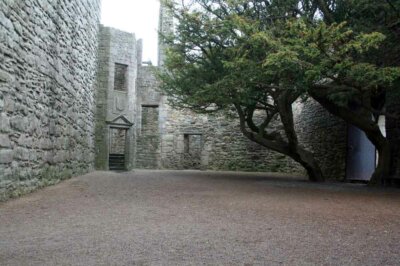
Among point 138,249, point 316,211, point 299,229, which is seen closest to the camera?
point 138,249

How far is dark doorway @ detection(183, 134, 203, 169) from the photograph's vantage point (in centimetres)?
1858

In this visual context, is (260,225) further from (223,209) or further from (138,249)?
(138,249)

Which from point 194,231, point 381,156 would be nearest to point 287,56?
point 194,231

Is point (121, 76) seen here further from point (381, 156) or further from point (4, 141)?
point (4, 141)

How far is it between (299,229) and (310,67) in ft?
9.09

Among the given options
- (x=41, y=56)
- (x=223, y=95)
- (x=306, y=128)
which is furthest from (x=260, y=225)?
(x=306, y=128)

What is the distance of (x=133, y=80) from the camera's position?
16266 mm

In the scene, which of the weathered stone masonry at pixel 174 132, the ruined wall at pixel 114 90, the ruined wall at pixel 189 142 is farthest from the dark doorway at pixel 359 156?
the ruined wall at pixel 114 90

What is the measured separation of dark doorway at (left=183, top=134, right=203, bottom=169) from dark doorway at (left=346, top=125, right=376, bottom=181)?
7.76 m

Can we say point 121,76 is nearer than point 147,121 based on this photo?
Yes

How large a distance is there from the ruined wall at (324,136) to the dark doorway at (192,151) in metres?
4.59

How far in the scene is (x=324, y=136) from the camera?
13766mm

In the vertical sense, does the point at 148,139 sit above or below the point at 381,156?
above

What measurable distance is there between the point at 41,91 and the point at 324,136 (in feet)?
32.2
